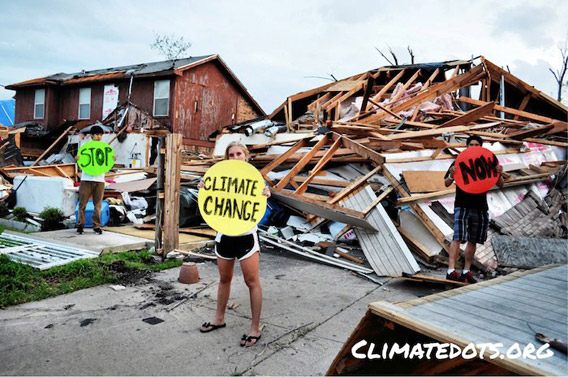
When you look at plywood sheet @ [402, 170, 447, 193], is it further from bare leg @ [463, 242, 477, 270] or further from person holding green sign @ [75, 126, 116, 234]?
person holding green sign @ [75, 126, 116, 234]

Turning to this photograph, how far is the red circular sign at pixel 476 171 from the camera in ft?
15.6

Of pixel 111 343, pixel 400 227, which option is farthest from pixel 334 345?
pixel 400 227

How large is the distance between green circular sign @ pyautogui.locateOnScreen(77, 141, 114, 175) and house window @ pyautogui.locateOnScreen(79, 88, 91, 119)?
57.0 ft

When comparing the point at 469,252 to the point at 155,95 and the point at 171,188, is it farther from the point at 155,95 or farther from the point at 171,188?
the point at 155,95

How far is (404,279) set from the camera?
516cm

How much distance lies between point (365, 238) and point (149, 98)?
1729 cm

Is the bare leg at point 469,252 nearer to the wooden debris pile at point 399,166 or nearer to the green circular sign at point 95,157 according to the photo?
the wooden debris pile at point 399,166

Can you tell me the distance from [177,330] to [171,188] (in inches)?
113

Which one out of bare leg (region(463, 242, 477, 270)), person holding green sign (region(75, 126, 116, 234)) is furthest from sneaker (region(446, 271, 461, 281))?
person holding green sign (region(75, 126, 116, 234))

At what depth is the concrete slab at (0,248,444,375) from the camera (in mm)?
2832

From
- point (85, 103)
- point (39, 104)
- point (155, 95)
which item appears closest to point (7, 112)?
point (39, 104)

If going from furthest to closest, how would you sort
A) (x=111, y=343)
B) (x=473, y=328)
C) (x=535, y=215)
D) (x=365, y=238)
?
(x=535, y=215) → (x=365, y=238) → (x=111, y=343) → (x=473, y=328)

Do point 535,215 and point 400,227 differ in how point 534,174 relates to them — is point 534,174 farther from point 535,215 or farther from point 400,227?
point 400,227

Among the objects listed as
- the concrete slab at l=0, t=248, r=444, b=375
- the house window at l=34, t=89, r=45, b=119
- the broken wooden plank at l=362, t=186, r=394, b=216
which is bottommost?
the concrete slab at l=0, t=248, r=444, b=375
